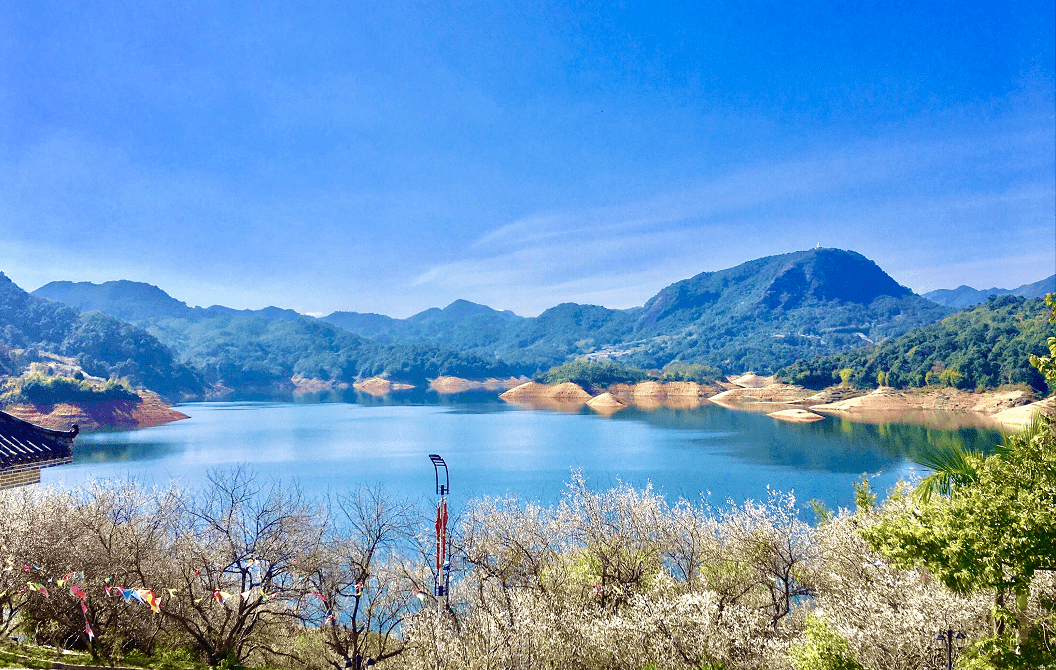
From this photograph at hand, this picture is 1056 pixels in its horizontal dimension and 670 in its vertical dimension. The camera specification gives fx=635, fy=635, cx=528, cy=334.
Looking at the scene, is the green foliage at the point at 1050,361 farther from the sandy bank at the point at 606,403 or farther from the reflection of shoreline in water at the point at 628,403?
the sandy bank at the point at 606,403

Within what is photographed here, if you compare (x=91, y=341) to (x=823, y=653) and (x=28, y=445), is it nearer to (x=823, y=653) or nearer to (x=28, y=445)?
(x=28, y=445)

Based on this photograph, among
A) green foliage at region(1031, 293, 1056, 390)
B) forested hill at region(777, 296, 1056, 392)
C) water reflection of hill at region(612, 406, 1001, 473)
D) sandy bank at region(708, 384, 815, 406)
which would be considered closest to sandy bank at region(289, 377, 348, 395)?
Answer: sandy bank at region(708, 384, 815, 406)

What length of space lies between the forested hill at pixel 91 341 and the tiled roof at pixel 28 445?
100m

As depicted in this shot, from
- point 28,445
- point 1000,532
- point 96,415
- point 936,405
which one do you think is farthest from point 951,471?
point 936,405

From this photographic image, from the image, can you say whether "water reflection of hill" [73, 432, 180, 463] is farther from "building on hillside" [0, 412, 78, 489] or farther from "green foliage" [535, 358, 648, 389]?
"green foliage" [535, 358, 648, 389]

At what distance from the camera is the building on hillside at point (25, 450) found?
9805 millimetres

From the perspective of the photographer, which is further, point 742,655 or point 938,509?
point 742,655

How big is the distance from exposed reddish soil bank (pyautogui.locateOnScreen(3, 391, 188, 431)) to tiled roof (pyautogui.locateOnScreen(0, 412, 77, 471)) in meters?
59.8

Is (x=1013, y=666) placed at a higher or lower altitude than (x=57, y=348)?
lower

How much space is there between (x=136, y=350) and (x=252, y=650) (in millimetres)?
116201

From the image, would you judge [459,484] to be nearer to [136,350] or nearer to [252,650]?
[252,650]

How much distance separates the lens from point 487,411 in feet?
299

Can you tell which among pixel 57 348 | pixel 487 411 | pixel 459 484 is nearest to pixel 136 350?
pixel 57 348

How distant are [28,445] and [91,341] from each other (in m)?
115
